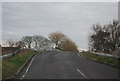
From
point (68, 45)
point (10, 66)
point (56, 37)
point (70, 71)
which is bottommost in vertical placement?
point (70, 71)

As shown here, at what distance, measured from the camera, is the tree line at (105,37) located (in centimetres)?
8518

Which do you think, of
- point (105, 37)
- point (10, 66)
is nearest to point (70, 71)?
point (10, 66)

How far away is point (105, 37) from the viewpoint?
8938 cm

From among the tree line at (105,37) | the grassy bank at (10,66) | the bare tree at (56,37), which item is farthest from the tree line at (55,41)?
the grassy bank at (10,66)

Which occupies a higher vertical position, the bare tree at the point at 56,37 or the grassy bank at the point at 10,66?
the bare tree at the point at 56,37

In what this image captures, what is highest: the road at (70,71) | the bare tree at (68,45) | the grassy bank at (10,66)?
the bare tree at (68,45)

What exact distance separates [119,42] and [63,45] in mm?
48033

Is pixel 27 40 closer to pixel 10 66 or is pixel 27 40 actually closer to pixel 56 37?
pixel 56 37

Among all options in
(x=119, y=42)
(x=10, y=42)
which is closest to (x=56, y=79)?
(x=119, y=42)

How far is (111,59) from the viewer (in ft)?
100.0

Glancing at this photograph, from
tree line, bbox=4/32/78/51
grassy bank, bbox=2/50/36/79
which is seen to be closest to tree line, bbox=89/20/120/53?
tree line, bbox=4/32/78/51

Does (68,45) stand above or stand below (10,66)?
above

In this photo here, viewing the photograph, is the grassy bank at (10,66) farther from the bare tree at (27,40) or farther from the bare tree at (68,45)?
the bare tree at (68,45)

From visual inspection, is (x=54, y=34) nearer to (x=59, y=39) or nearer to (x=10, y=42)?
(x=59, y=39)
